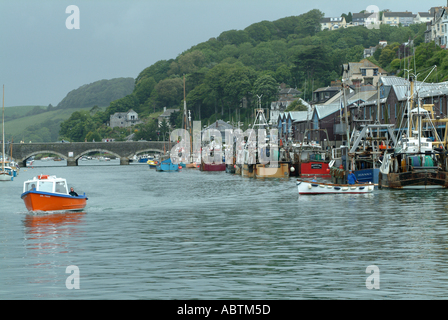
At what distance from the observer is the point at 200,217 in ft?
135

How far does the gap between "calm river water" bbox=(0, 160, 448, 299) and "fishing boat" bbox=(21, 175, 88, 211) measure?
939mm

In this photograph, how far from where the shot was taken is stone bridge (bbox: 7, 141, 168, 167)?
17900cm

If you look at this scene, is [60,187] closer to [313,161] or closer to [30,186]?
[30,186]

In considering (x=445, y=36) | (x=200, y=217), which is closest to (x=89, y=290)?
(x=200, y=217)

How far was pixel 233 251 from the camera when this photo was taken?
87.2ft

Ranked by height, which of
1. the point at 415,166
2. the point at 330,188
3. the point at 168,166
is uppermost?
the point at 415,166

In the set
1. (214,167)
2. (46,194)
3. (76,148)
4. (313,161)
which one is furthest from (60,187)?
(76,148)

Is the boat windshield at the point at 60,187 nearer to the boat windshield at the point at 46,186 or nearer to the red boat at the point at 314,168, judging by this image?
the boat windshield at the point at 46,186

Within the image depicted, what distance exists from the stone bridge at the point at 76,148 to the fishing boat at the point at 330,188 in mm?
126776

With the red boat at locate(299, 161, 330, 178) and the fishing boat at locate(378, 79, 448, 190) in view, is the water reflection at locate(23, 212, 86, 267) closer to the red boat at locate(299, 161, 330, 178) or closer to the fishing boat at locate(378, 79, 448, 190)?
the fishing boat at locate(378, 79, 448, 190)

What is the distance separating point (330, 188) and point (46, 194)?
2560 cm

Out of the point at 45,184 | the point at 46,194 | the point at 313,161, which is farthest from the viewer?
the point at 313,161

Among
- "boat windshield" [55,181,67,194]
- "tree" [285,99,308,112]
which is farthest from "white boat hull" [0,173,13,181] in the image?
"tree" [285,99,308,112]

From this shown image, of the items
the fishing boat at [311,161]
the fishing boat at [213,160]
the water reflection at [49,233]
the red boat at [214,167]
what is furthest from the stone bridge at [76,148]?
the water reflection at [49,233]
